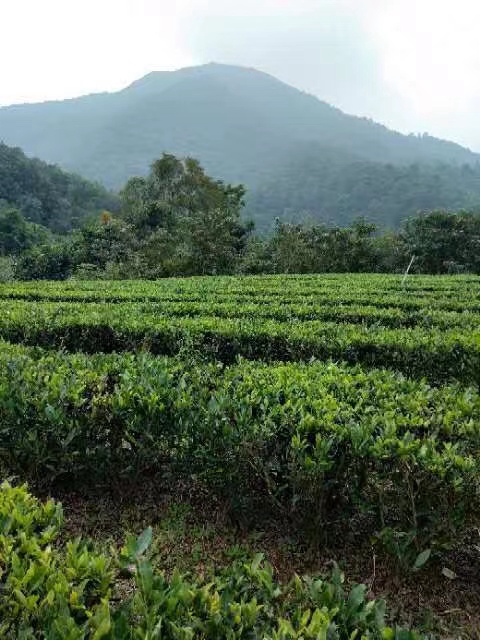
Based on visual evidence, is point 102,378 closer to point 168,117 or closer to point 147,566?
point 147,566

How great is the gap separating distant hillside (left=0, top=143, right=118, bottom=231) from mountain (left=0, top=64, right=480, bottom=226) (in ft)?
86.5

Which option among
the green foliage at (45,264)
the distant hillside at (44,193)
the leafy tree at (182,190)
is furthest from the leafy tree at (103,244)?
the distant hillside at (44,193)

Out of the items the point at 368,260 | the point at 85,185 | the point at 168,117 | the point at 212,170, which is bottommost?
the point at 368,260

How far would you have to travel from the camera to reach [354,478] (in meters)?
2.85

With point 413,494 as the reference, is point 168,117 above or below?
above

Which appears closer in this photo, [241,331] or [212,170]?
[241,331]

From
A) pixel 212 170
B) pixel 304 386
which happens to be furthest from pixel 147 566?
pixel 212 170

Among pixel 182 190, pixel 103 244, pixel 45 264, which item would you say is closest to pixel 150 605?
pixel 103 244

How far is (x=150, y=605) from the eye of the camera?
165 centimetres

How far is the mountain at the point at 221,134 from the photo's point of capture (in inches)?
4283

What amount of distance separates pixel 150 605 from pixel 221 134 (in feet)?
496

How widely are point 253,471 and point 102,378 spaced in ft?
4.50

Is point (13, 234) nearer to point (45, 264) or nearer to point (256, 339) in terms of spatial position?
point (45, 264)

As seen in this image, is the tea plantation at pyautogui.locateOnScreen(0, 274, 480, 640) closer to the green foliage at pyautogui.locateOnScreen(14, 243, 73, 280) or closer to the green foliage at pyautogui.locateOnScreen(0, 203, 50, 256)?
the green foliage at pyautogui.locateOnScreen(14, 243, 73, 280)
